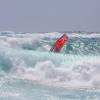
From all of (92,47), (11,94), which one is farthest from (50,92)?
(92,47)

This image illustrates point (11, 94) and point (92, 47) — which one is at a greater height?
point (11, 94)

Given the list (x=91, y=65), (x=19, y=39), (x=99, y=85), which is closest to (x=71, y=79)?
(x=99, y=85)

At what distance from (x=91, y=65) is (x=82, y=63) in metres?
1.69

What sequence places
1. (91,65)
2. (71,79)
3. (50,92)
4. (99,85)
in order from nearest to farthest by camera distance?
(50,92)
(99,85)
(71,79)
(91,65)

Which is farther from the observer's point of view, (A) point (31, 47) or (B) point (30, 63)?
(A) point (31, 47)

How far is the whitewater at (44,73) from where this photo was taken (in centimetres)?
1919

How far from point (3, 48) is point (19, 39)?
17.9 feet

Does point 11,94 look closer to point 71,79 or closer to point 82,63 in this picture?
point 71,79

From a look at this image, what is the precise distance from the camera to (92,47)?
45.0 meters

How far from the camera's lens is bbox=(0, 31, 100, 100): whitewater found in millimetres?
19188

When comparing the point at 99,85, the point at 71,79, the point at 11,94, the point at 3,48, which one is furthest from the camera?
the point at 3,48

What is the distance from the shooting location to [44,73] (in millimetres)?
27016

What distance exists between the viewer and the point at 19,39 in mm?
39469

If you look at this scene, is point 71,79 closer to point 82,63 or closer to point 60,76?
point 60,76
